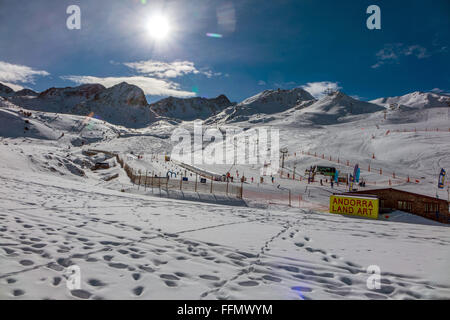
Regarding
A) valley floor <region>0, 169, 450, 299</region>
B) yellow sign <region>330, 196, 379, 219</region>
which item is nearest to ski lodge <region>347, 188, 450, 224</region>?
yellow sign <region>330, 196, 379, 219</region>

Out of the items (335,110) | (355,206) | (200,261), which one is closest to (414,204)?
(355,206)

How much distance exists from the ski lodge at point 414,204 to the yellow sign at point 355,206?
62.5 inches

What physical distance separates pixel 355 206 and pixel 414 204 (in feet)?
18.7

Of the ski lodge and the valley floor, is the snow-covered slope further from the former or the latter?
the valley floor

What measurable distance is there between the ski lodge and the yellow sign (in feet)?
5.21

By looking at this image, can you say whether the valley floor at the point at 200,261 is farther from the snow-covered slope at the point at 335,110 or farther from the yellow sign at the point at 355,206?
the snow-covered slope at the point at 335,110

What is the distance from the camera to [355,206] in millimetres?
16688

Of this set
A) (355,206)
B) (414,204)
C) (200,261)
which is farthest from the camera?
(414,204)

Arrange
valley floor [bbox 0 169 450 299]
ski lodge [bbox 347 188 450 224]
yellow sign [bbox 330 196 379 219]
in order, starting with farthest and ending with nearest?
1. ski lodge [bbox 347 188 450 224]
2. yellow sign [bbox 330 196 379 219]
3. valley floor [bbox 0 169 450 299]

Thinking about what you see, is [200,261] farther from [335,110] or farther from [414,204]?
[335,110]

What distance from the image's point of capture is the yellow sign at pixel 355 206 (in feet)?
52.5

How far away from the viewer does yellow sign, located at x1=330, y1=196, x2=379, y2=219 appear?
16.0 metres

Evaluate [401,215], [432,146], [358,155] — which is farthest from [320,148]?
[401,215]

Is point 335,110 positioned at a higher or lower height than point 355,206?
higher
